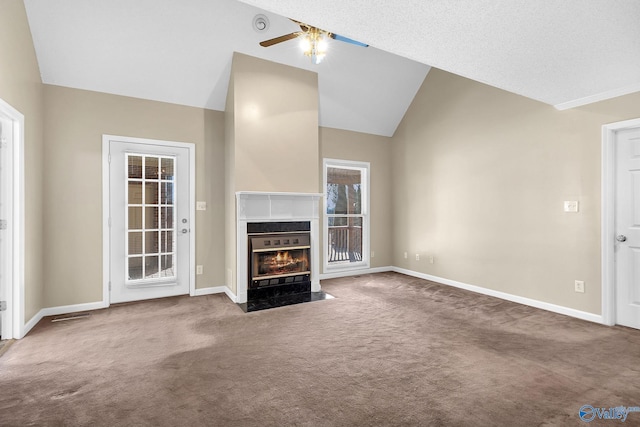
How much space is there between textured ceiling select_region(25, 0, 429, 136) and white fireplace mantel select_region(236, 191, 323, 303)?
A: 1.55 m

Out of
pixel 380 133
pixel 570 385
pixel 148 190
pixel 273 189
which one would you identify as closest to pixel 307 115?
pixel 273 189

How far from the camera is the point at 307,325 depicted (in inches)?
130

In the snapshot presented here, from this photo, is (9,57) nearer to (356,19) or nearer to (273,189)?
(273,189)

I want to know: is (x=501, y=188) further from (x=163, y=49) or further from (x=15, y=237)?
(x=15, y=237)

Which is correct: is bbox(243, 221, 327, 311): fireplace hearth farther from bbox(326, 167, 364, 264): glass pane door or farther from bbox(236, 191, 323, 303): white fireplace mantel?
bbox(326, 167, 364, 264): glass pane door

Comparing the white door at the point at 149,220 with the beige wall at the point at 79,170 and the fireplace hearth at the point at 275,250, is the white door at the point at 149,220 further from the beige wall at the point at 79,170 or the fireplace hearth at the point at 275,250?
→ the fireplace hearth at the point at 275,250

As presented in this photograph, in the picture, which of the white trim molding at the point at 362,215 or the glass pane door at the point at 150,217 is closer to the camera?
the glass pane door at the point at 150,217

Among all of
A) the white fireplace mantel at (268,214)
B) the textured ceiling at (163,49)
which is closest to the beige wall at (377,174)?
the textured ceiling at (163,49)

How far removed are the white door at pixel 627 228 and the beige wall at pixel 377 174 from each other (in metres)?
3.35

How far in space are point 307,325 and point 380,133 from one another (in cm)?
401

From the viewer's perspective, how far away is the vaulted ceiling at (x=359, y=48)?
195 centimetres

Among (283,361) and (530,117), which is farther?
(530,117)

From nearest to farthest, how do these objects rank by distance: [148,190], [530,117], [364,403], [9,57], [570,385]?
[364,403] < [570,385] < [9,57] < [530,117] < [148,190]

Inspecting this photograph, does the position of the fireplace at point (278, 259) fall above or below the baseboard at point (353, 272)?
above
